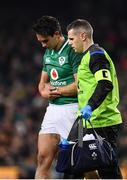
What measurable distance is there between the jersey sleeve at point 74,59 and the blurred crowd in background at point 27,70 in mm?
3901

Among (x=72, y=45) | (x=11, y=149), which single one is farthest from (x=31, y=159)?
(x=72, y=45)

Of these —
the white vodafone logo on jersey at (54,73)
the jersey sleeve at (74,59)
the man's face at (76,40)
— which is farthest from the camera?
the white vodafone logo on jersey at (54,73)

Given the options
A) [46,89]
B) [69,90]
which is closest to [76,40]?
[69,90]

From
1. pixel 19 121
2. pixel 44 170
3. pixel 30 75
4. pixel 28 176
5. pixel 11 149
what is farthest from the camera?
pixel 30 75

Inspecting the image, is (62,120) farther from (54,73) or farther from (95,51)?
(95,51)

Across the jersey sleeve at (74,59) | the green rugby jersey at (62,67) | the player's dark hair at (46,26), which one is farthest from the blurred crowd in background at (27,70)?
the player's dark hair at (46,26)

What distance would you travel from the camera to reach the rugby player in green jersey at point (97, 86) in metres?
7.67

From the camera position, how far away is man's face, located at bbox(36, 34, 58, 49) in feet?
28.0

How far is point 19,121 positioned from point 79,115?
7.73 m

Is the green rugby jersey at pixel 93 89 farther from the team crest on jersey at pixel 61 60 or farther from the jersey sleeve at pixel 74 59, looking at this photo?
the team crest on jersey at pixel 61 60

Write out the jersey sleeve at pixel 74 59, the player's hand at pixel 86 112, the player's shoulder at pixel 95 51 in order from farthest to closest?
the jersey sleeve at pixel 74 59 → the player's shoulder at pixel 95 51 → the player's hand at pixel 86 112

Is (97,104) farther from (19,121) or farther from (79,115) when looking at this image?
(19,121)

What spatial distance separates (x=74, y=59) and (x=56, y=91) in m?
0.42

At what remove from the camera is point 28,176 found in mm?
12414
